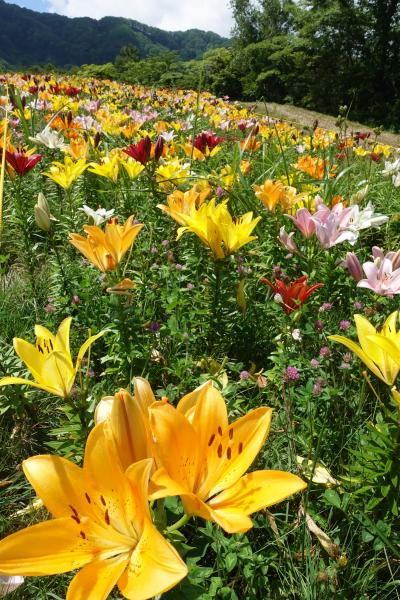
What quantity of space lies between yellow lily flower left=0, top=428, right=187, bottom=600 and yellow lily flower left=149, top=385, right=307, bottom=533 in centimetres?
7

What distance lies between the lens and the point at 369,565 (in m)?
1.11

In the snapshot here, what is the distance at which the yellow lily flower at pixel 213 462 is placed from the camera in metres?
0.66

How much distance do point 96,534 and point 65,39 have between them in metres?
203

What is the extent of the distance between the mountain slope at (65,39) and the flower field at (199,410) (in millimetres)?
174968

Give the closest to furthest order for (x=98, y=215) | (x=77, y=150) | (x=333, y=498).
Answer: (x=333, y=498) < (x=98, y=215) < (x=77, y=150)

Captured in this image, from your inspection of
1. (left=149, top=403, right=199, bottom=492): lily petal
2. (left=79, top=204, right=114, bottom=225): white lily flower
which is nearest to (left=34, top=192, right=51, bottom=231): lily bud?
(left=79, top=204, right=114, bottom=225): white lily flower

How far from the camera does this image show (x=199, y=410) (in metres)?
0.75

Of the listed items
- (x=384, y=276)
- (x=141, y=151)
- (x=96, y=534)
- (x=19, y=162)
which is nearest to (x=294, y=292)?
(x=384, y=276)

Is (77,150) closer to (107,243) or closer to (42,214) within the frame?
(42,214)

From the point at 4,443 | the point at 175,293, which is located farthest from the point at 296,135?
the point at 4,443

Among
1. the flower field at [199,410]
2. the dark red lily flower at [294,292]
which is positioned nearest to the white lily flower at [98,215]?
the flower field at [199,410]

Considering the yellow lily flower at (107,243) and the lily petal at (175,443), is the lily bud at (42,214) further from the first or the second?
the lily petal at (175,443)

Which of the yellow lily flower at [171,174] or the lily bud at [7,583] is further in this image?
the yellow lily flower at [171,174]

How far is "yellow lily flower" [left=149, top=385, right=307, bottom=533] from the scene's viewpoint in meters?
0.66
